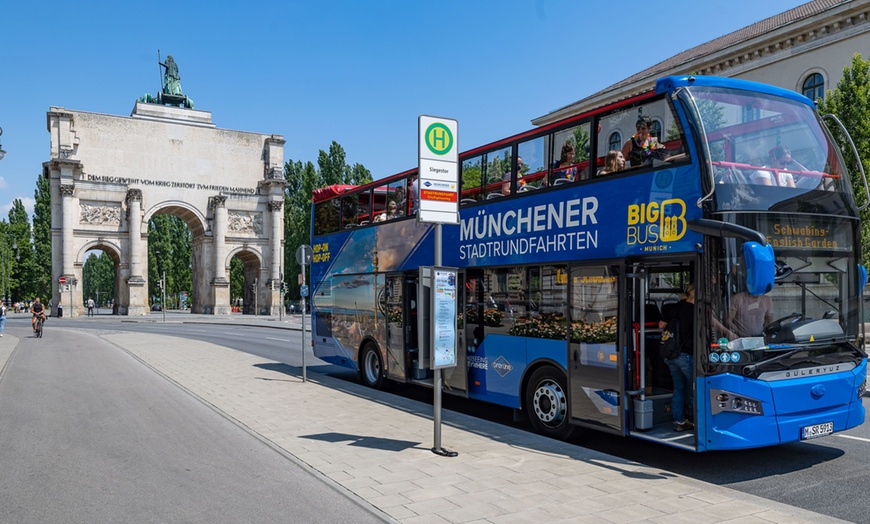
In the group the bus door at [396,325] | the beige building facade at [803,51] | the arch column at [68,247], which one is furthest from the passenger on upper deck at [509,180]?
the arch column at [68,247]

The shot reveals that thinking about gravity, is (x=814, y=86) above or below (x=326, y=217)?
above

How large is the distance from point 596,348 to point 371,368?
656 cm

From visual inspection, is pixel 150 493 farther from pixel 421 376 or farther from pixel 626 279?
pixel 421 376

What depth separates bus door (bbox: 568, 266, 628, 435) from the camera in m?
7.69

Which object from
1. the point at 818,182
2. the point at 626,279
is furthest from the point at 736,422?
the point at 818,182

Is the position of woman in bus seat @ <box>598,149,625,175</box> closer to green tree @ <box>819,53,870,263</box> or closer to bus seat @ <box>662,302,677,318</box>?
bus seat @ <box>662,302,677,318</box>

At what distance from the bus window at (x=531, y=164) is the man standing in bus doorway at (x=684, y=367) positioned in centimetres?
262

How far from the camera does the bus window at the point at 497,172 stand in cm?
968

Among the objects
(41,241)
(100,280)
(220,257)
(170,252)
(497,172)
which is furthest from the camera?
(100,280)

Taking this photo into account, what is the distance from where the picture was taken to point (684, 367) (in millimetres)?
7316

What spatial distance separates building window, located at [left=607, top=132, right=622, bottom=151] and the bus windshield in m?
0.97

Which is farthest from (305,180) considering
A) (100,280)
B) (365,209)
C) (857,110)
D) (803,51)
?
(100,280)

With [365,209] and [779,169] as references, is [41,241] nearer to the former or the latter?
[365,209]

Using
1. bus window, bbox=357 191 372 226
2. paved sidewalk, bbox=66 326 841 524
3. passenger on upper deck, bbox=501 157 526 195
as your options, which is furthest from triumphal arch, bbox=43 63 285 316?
passenger on upper deck, bbox=501 157 526 195
